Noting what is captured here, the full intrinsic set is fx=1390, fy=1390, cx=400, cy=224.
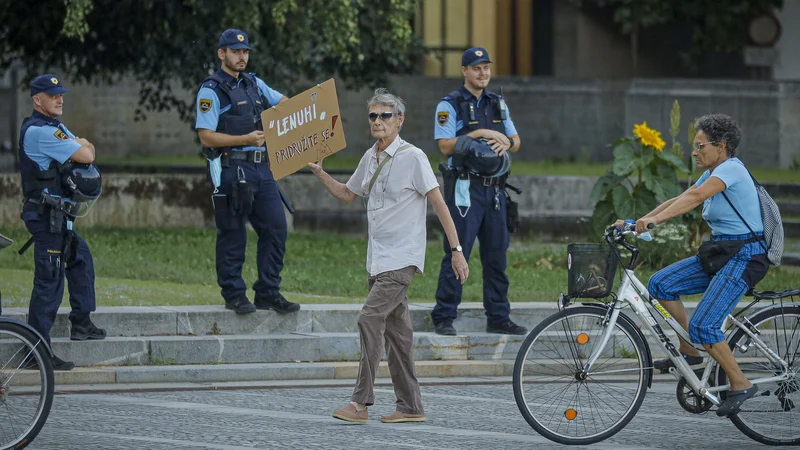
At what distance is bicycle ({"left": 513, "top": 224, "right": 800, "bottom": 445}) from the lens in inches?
281

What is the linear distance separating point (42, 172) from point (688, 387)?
4.29 metres

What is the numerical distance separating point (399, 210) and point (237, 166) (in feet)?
7.29

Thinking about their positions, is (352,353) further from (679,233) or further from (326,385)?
(679,233)

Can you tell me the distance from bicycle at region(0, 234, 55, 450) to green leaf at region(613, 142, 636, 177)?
844 centimetres

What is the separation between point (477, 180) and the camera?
389 inches

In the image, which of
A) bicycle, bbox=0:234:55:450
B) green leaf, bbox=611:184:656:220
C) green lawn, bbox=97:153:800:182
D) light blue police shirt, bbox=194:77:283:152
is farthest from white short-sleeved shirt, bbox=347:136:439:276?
green lawn, bbox=97:153:800:182

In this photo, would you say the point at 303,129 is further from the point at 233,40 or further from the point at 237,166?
the point at 233,40

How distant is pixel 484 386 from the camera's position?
366 inches

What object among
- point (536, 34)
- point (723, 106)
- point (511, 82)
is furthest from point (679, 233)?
point (536, 34)

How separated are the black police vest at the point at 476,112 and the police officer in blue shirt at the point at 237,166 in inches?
50.6

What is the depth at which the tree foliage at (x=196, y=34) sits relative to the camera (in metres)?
16.7

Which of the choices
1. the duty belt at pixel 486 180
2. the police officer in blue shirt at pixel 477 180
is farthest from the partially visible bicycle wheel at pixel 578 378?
the duty belt at pixel 486 180

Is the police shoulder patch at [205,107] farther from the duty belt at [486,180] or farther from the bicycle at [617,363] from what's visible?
the bicycle at [617,363]

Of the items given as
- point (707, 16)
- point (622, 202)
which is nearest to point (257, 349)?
point (622, 202)
